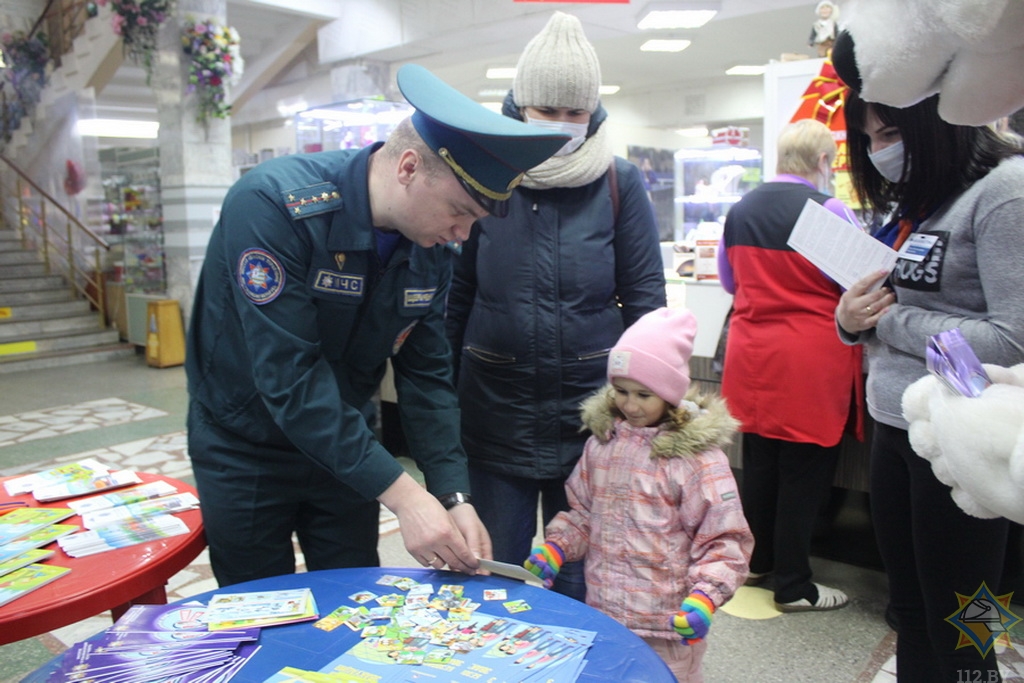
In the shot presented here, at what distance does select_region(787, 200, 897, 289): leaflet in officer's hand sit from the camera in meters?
1.53

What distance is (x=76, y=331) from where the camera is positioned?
8.62 m

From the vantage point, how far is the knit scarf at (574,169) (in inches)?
67.7

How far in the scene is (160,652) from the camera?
112cm

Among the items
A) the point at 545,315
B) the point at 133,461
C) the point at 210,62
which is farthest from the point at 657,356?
the point at 210,62

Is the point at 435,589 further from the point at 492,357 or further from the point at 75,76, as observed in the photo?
the point at 75,76

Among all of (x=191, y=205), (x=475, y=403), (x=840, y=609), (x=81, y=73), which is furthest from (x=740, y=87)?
(x=475, y=403)

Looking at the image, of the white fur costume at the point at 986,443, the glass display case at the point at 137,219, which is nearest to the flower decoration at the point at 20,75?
the glass display case at the point at 137,219

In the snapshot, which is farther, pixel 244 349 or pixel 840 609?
pixel 840 609

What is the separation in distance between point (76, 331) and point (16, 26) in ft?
10.7

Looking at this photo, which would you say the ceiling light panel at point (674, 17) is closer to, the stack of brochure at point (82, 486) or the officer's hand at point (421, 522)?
the stack of brochure at point (82, 486)

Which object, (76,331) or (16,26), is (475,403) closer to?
(16,26)

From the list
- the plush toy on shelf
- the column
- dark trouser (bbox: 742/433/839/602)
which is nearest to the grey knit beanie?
dark trouser (bbox: 742/433/839/602)

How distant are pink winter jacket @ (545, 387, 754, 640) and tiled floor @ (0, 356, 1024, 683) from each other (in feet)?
2.82

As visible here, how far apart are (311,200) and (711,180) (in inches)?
164
